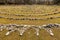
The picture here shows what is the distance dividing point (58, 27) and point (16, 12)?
5209mm

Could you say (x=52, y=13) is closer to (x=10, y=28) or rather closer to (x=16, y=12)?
(x=16, y=12)

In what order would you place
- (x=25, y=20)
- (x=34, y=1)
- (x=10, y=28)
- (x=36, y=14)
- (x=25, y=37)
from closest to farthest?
(x=25, y=37) → (x=10, y=28) → (x=25, y=20) → (x=36, y=14) → (x=34, y=1)

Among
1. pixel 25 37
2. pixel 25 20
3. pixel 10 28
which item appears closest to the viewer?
pixel 25 37

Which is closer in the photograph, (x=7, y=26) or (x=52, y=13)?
(x=7, y=26)

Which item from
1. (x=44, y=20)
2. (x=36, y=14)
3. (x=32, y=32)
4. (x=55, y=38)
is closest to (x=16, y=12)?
(x=36, y=14)

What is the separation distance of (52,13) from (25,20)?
347 centimetres

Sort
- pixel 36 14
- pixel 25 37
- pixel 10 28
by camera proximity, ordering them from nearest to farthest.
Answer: pixel 25 37, pixel 10 28, pixel 36 14

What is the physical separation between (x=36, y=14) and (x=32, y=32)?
3946 millimetres

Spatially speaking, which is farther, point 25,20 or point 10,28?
point 25,20

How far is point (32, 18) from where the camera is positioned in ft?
46.8

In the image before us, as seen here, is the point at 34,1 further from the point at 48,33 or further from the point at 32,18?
the point at 48,33

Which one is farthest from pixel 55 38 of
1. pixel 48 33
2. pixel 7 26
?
pixel 7 26

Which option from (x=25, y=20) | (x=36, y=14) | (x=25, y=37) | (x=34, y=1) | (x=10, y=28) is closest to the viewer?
(x=25, y=37)

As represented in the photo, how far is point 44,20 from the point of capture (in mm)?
14133
